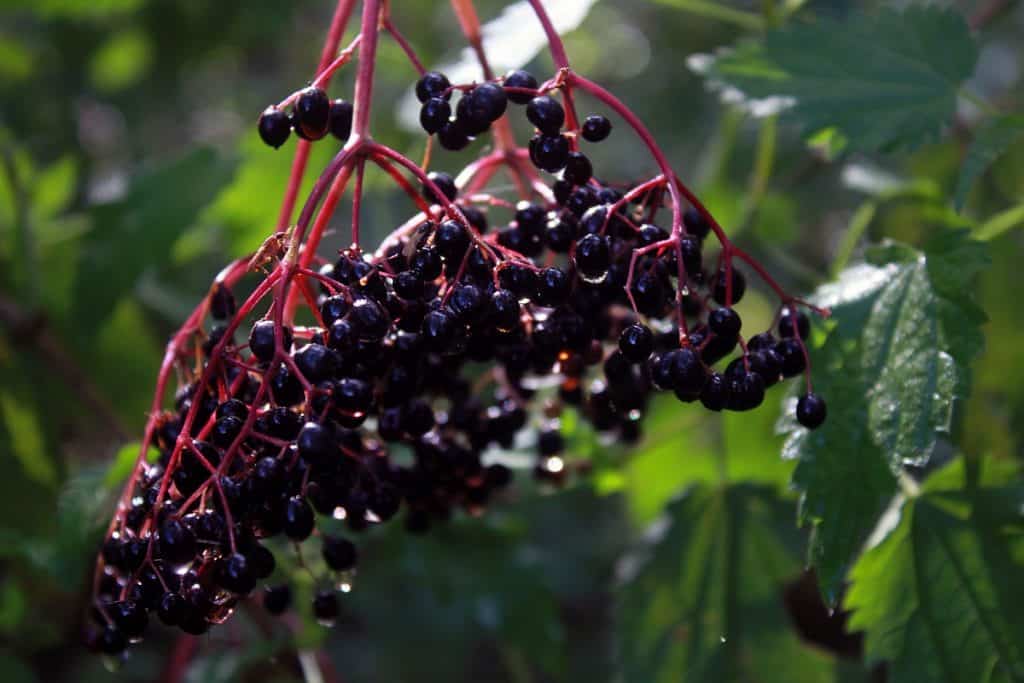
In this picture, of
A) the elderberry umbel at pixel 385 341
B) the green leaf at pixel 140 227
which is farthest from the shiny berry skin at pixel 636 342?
the green leaf at pixel 140 227

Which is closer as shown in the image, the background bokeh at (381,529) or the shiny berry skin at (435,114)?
the shiny berry skin at (435,114)

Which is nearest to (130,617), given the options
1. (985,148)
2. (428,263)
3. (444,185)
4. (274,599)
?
(274,599)

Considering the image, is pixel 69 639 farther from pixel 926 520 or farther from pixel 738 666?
pixel 926 520

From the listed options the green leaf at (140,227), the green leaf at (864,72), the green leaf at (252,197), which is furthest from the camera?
the green leaf at (252,197)

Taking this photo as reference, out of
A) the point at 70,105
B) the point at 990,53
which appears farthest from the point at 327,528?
the point at 990,53

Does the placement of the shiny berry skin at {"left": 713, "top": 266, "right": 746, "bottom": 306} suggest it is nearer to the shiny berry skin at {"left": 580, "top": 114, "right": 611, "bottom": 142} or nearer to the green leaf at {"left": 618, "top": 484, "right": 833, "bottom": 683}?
the shiny berry skin at {"left": 580, "top": 114, "right": 611, "bottom": 142}

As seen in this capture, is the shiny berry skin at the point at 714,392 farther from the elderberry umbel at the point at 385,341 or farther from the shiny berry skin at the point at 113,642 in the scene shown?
the shiny berry skin at the point at 113,642
